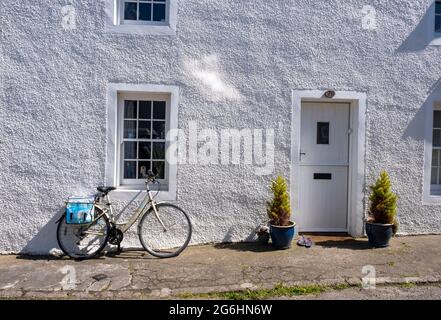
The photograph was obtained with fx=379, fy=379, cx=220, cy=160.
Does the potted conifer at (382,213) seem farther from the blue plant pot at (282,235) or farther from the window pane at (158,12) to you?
the window pane at (158,12)

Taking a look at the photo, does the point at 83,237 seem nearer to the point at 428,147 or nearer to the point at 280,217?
the point at 280,217

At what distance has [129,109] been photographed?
20.7 feet

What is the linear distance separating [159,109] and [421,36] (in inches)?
185

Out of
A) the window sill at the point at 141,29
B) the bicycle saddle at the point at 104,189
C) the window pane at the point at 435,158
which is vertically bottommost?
the bicycle saddle at the point at 104,189

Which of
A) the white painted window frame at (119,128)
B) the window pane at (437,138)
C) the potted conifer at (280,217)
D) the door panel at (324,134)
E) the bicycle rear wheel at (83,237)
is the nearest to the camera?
the bicycle rear wheel at (83,237)

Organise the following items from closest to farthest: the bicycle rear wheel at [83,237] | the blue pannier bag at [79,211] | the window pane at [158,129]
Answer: the blue pannier bag at [79,211], the bicycle rear wheel at [83,237], the window pane at [158,129]

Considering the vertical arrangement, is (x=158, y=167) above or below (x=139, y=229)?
above

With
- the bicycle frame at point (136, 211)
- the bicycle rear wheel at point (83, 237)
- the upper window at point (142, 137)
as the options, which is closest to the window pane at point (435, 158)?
the upper window at point (142, 137)

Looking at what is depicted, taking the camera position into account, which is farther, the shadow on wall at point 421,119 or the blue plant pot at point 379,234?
the shadow on wall at point 421,119

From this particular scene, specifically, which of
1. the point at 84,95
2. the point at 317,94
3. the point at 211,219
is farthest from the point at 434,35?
the point at 84,95

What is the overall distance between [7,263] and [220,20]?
497 cm

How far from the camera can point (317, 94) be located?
21.0ft

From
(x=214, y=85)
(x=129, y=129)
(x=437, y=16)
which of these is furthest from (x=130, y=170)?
(x=437, y=16)

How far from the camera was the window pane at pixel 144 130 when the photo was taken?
249 inches
